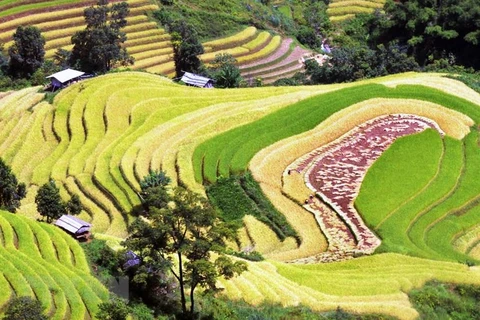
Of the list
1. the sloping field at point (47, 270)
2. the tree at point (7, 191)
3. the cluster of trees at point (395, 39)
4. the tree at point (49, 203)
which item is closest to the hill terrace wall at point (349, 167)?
the tree at point (49, 203)

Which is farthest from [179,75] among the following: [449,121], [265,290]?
[265,290]

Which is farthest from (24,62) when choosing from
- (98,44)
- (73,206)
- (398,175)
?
(398,175)

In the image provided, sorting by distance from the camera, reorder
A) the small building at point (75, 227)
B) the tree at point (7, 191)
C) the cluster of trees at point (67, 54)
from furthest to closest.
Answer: the cluster of trees at point (67, 54), the tree at point (7, 191), the small building at point (75, 227)

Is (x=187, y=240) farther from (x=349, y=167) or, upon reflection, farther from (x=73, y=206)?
(x=349, y=167)

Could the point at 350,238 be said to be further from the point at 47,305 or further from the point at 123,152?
the point at 47,305

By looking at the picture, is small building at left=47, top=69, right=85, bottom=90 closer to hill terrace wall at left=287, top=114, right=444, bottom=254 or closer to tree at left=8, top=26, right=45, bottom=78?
tree at left=8, top=26, right=45, bottom=78

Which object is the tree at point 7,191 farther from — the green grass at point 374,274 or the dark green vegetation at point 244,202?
the green grass at point 374,274
